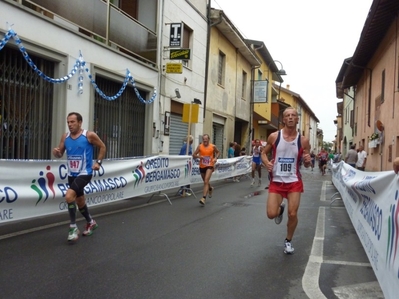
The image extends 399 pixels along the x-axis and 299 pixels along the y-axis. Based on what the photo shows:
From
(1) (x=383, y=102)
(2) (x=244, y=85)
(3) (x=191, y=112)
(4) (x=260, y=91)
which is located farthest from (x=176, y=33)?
(4) (x=260, y=91)

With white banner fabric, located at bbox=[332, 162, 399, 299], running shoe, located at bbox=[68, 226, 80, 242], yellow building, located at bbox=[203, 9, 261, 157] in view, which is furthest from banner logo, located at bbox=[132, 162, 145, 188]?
yellow building, located at bbox=[203, 9, 261, 157]

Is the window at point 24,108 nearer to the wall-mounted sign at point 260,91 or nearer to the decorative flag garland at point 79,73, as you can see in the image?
the decorative flag garland at point 79,73

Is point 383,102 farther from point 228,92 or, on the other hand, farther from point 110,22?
point 110,22

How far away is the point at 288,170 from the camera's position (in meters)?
5.55

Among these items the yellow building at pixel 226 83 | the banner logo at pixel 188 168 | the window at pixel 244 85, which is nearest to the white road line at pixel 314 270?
the banner logo at pixel 188 168

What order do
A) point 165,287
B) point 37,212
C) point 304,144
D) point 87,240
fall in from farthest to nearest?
point 37,212
point 87,240
point 304,144
point 165,287

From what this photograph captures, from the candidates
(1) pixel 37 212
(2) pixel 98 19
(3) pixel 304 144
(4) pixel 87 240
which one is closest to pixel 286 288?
(3) pixel 304 144

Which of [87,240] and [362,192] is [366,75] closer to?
[362,192]

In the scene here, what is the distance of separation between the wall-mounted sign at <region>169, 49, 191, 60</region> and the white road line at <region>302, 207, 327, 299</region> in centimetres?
932

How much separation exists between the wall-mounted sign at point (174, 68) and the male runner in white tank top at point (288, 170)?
10.1 metres

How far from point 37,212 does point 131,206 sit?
308 cm

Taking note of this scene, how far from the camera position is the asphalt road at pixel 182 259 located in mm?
4113

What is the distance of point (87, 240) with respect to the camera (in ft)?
19.7

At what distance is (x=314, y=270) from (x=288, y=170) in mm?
1320
